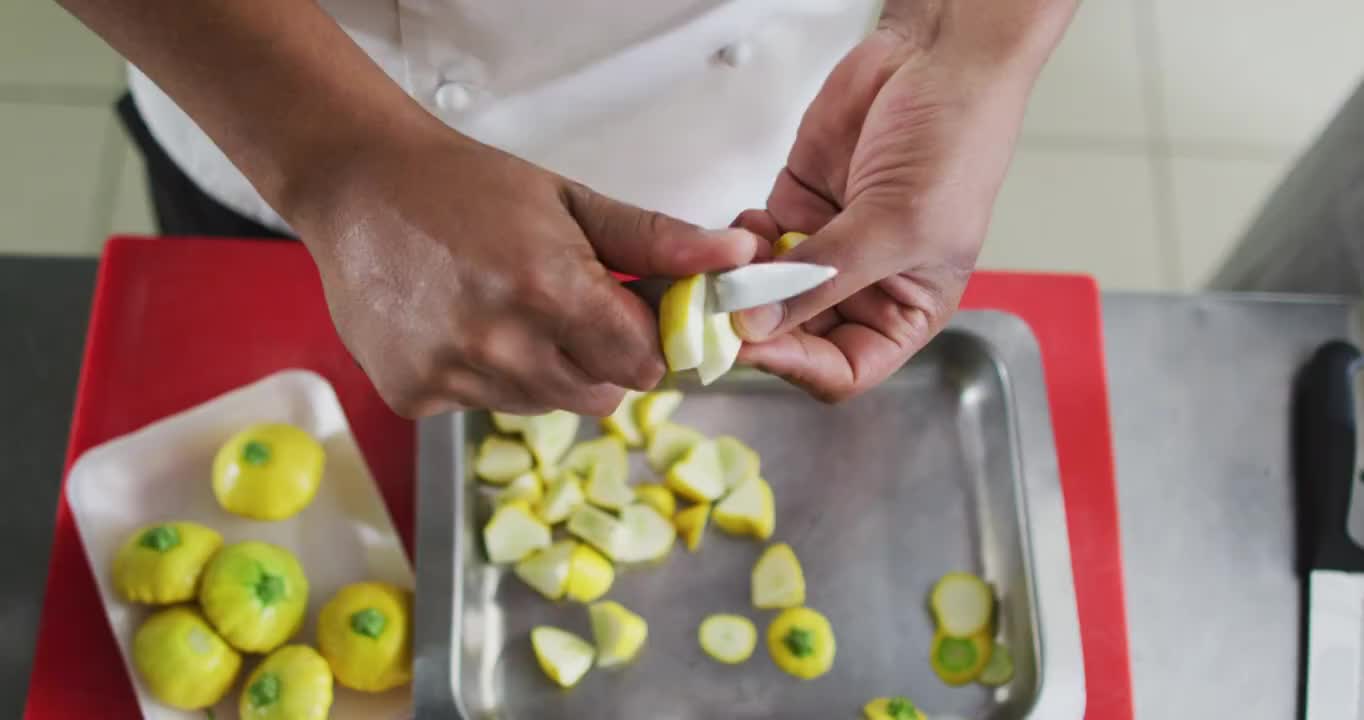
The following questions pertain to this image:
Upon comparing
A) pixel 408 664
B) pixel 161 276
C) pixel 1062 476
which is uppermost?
pixel 161 276

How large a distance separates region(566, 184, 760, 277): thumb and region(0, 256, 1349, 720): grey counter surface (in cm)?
55

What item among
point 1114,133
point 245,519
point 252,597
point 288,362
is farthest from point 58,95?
point 1114,133

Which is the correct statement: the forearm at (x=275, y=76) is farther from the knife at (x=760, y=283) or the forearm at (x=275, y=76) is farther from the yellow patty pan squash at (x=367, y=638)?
the yellow patty pan squash at (x=367, y=638)

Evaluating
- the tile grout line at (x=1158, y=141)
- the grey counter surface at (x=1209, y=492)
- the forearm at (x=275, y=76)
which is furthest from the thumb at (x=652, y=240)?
the tile grout line at (x=1158, y=141)

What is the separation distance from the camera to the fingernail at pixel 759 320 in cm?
65

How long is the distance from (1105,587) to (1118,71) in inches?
→ 52.8

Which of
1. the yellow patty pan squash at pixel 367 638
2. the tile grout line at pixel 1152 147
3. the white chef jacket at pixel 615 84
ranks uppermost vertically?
the tile grout line at pixel 1152 147

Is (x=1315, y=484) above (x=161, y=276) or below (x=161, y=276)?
below

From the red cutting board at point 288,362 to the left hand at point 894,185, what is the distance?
26cm

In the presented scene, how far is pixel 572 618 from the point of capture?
2.87ft

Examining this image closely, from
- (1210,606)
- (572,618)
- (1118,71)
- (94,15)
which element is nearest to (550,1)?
(94,15)

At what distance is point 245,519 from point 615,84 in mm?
454

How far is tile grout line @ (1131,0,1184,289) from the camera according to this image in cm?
186

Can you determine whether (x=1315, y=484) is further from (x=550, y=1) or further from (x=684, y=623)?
(x=550, y=1)
